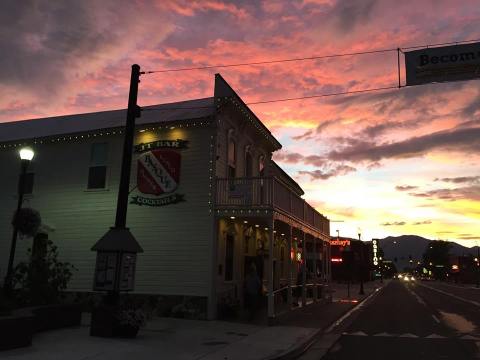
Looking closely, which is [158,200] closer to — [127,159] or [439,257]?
[127,159]

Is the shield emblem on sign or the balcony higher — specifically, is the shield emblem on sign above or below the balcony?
above

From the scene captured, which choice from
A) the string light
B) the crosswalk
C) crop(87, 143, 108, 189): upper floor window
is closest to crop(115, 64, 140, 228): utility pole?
the string light

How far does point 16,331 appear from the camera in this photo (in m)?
9.39

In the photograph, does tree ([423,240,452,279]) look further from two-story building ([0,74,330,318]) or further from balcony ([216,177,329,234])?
balcony ([216,177,329,234])

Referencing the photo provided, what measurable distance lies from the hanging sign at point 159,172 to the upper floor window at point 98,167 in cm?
175

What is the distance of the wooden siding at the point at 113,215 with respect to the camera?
642 inches

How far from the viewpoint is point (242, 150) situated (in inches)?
787

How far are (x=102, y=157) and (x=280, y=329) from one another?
1001 centimetres

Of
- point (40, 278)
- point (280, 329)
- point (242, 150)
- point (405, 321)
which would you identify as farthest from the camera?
point (242, 150)

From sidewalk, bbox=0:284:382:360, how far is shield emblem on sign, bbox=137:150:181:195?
15.8 ft

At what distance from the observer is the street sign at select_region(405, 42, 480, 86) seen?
1151 cm

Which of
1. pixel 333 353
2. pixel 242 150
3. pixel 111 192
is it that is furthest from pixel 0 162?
pixel 333 353

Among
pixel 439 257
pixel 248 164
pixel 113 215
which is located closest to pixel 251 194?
Answer: pixel 248 164

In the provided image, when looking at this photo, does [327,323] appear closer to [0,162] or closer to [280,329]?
[280,329]
